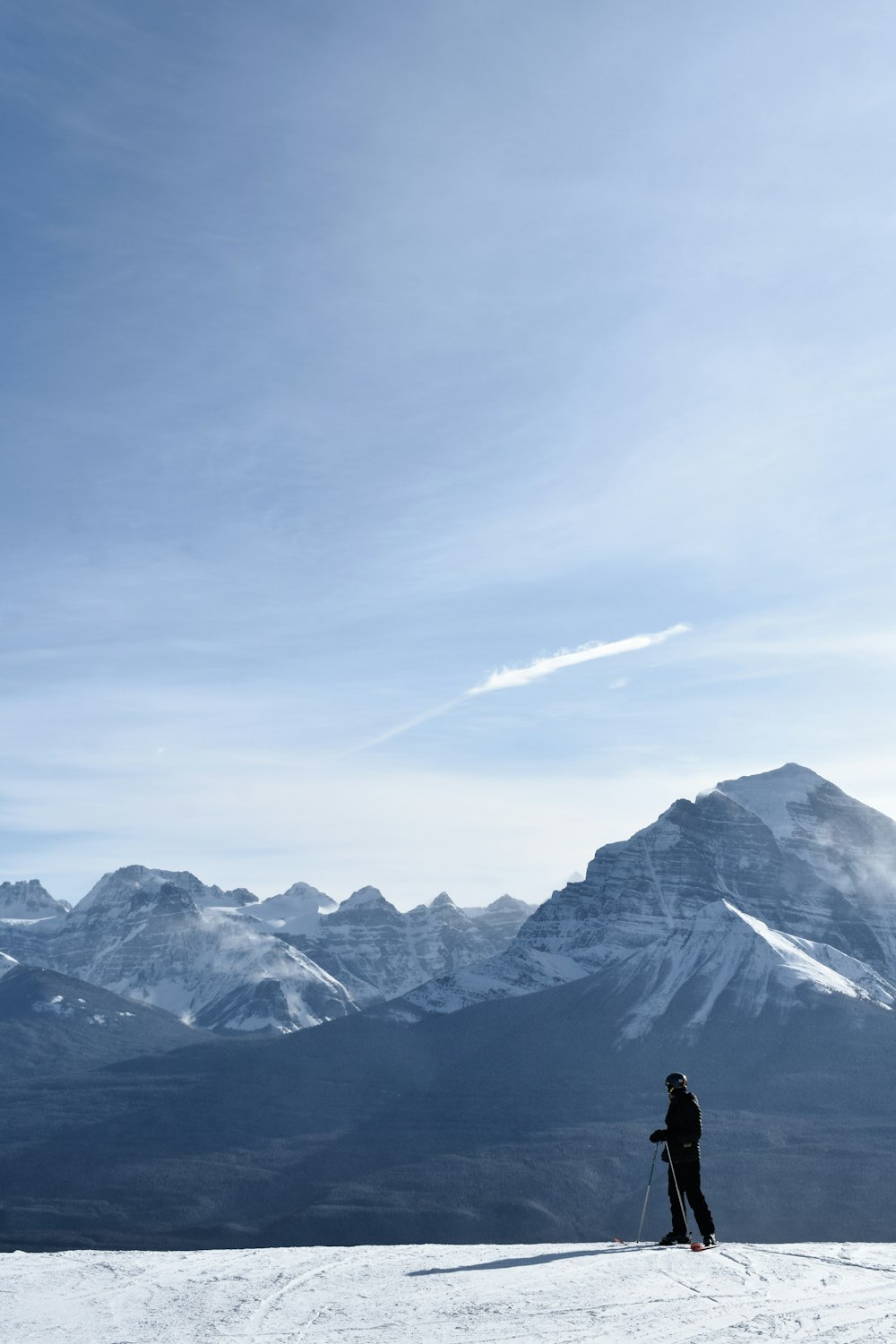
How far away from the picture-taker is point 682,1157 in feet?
88.4

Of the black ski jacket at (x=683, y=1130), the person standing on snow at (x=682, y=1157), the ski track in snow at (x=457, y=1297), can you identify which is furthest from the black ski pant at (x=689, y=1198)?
the ski track in snow at (x=457, y=1297)

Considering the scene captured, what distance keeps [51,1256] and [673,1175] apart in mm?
14322

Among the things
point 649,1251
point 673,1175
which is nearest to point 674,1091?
point 673,1175

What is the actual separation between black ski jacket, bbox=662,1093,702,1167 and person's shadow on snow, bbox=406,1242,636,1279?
2249 millimetres

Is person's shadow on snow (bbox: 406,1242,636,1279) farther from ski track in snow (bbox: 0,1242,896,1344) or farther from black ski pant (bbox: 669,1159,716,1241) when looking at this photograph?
black ski pant (bbox: 669,1159,716,1241)

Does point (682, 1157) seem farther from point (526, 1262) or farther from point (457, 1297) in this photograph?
point (457, 1297)

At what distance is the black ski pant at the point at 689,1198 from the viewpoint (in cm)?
2638

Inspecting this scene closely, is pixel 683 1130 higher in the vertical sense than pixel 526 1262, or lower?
higher

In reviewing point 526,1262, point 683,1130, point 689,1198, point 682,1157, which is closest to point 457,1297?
point 526,1262

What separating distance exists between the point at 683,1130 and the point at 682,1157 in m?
0.57

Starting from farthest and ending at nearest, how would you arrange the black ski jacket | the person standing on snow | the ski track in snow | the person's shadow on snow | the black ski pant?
the black ski jacket
the person standing on snow
the black ski pant
the person's shadow on snow
the ski track in snow

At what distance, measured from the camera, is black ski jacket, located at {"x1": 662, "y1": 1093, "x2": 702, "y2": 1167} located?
27.0 meters

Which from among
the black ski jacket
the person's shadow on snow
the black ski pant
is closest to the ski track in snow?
the person's shadow on snow

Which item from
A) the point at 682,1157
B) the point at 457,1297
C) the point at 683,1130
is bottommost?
the point at 457,1297
